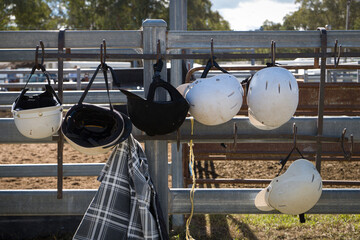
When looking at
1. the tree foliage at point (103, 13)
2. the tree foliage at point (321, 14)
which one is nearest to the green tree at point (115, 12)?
the tree foliage at point (103, 13)

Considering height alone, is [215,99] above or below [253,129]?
above

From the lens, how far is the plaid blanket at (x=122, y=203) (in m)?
2.16

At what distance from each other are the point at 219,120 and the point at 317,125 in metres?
0.66

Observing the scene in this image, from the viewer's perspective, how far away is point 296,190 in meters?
2.10

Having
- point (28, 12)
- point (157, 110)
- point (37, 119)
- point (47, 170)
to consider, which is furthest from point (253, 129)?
point (28, 12)

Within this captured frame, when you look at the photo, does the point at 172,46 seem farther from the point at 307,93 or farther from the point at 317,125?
the point at 307,93

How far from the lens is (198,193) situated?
240 cm

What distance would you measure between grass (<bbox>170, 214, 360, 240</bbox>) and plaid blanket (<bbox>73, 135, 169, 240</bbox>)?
148 cm

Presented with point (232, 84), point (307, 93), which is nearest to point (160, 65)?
point (232, 84)

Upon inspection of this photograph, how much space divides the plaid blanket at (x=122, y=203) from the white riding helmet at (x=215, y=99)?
0.40 m

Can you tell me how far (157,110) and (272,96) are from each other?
54cm

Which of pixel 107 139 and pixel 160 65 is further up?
pixel 160 65

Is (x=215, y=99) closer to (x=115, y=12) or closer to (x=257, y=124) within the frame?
(x=257, y=124)

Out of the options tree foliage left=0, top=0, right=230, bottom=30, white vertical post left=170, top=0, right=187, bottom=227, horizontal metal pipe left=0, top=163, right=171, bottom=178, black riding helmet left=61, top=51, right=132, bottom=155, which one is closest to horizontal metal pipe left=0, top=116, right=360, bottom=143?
black riding helmet left=61, top=51, right=132, bottom=155
